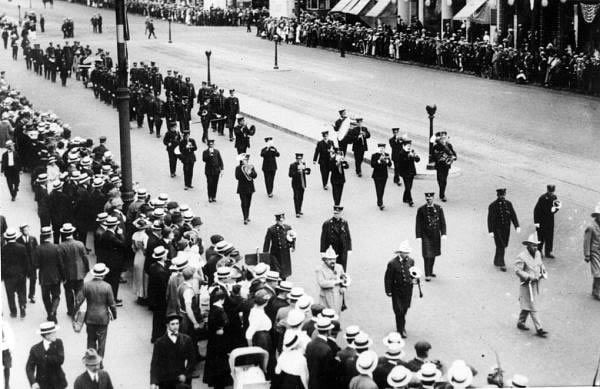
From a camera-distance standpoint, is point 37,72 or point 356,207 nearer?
point 356,207

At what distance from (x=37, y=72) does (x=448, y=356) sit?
38.1m

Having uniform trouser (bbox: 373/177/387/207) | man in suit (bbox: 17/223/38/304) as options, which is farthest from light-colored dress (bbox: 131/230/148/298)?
uniform trouser (bbox: 373/177/387/207)

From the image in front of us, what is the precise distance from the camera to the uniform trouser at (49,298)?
47.7ft

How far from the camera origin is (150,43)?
5962 centimetres

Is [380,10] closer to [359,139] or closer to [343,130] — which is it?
[343,130]

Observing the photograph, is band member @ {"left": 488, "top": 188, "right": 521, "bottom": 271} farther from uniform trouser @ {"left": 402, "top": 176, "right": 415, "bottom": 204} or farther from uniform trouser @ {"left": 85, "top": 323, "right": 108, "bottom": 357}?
uniform trouser @ {"left": 85, "top": 323, "right": 108, "bottom": 357}

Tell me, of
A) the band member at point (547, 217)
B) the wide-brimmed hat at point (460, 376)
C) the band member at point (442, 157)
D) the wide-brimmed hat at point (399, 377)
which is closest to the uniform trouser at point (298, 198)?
the band member at point (442, 157)

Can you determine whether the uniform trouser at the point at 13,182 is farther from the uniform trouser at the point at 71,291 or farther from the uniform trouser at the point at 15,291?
the uniform trouser at the point at 71,291

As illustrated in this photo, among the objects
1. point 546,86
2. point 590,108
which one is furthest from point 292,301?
point 546,86

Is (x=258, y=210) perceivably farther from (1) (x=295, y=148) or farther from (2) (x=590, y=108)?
(2) (x=590, y=108)

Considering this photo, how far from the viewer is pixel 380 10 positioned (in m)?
55.8

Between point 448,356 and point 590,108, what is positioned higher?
point 590,108

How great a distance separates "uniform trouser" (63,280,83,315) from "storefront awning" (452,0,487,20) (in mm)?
35424

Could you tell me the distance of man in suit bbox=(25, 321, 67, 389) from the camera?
10883 mm
